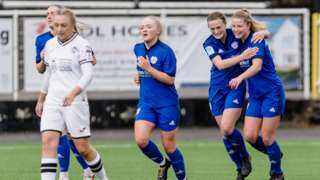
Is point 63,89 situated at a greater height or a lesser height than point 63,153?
greater

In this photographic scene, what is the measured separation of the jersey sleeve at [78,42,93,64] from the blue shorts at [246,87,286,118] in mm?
2413

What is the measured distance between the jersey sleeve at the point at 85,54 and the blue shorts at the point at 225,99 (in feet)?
7.51

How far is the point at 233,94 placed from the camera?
12.0 metres

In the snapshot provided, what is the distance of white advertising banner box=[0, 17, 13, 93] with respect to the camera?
21188 mm

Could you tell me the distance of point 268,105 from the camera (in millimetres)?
11719

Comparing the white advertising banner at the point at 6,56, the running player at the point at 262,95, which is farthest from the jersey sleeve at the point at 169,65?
the white advertising banner at the point at 6,56

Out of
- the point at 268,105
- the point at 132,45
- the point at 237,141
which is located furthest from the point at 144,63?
the point at 132,45

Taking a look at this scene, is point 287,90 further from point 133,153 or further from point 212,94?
point 212,94

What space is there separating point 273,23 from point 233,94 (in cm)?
995

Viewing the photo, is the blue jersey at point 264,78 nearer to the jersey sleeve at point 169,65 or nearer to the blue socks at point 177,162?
the jersey sleeve at point 169,65

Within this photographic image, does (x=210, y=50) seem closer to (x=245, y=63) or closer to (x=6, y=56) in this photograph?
(x=245, y=63)

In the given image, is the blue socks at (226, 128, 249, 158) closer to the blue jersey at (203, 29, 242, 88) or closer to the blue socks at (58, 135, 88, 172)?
the blue jersey at (203, 29, 242, 88)

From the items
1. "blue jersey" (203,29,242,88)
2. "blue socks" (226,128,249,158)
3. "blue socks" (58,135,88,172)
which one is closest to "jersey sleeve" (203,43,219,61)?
"blue jersey" (203,29,242,88)

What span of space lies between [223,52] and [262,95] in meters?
0.65
